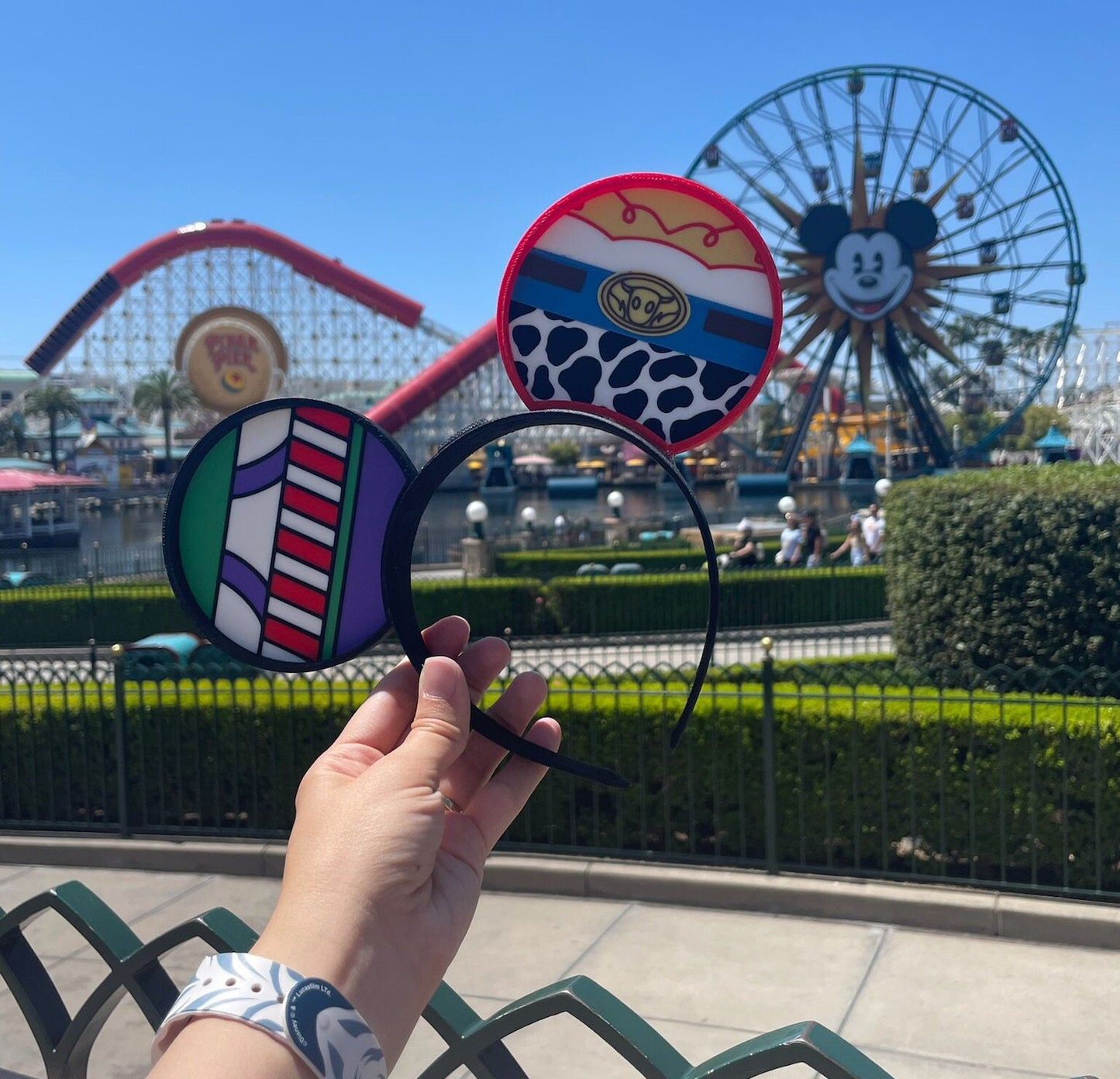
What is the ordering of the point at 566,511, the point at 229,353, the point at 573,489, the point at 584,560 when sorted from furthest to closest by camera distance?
the point at 229,353, the point at 573,489, the point at 566,511, the point at 584,560

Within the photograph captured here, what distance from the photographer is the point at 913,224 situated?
33625 millimetres

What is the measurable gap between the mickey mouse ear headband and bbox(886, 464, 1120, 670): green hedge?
222 inches

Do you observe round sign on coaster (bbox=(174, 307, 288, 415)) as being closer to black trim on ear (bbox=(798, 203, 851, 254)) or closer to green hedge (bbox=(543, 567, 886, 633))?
black trim on ear (bbox=(798, 203, 851, 254))

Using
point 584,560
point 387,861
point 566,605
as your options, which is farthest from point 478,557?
point 387,861

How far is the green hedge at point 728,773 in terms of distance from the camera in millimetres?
5695

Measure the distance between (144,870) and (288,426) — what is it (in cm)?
604

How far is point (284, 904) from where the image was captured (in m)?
1.17

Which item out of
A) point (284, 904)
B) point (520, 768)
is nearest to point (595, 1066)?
point (520, 768)

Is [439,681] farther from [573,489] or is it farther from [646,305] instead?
[573,489]

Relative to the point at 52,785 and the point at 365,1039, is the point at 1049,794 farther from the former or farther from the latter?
the point at 52,785

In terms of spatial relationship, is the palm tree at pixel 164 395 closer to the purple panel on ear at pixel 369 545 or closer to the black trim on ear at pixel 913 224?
the black trim on ear at pixel 913 224

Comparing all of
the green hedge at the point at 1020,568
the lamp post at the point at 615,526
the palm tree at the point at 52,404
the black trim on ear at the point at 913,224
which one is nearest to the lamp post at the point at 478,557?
the lamp post at the point at 615,526

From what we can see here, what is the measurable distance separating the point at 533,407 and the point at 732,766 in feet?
16.2

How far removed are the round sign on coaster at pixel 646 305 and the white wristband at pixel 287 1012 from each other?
1.01 m
